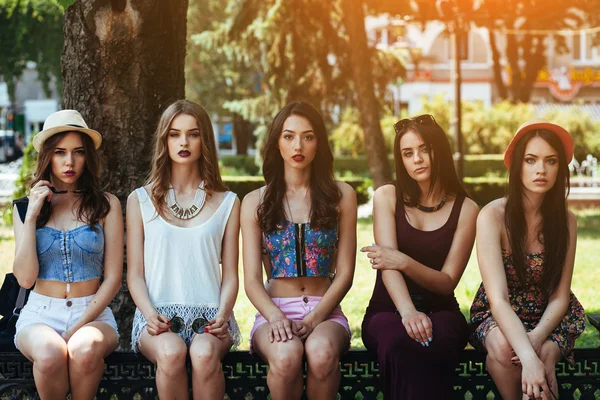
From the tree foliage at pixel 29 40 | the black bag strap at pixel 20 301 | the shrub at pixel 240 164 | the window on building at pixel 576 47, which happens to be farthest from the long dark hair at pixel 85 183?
the window on building at pixel 576 47

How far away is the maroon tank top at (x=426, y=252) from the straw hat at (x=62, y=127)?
1.74 metres

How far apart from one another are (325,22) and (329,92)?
2.45 m

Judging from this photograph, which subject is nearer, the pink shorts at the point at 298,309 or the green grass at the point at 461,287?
the pink shorts at the point at 298,309

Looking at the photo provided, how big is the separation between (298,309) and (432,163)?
3.52 ft

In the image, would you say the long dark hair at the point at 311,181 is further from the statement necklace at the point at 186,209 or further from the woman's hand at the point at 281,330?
the woman's hand at the point at 281,330

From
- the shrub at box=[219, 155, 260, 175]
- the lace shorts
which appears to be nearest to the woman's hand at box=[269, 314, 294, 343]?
the lace shorts

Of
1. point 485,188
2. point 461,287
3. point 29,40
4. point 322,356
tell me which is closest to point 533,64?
point 485,188

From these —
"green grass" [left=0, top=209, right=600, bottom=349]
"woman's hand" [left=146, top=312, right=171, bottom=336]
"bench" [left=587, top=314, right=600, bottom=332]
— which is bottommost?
"green grass" [left=0, top=209, right=600, bottom=349]

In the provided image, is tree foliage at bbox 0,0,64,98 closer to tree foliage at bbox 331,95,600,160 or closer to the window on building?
tree foliage at bbox 331,95,600,160

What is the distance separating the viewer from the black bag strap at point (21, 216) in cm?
446

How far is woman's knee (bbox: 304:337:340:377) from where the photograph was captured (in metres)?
4.12

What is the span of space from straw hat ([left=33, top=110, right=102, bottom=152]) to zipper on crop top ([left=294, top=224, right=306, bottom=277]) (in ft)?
3.91

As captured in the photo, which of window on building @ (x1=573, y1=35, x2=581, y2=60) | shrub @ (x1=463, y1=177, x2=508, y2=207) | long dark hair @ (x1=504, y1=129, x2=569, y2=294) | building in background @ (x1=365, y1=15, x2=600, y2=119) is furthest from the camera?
window on building @ (x1=573, y1=35, x2=581, y2=60)

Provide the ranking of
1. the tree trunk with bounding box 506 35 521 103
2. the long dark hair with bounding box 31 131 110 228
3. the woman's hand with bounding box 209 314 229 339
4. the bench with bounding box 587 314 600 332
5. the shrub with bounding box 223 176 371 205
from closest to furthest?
the woman's hand with bounding box 209 314 229 339 < the long dark hair with bounding box 31 131 110 228 < the bench with bounding box 587 314 600 332 < the shrub with bounding box 223 176 371 205 < the tree trunk with bounding box 506 35 521 103
